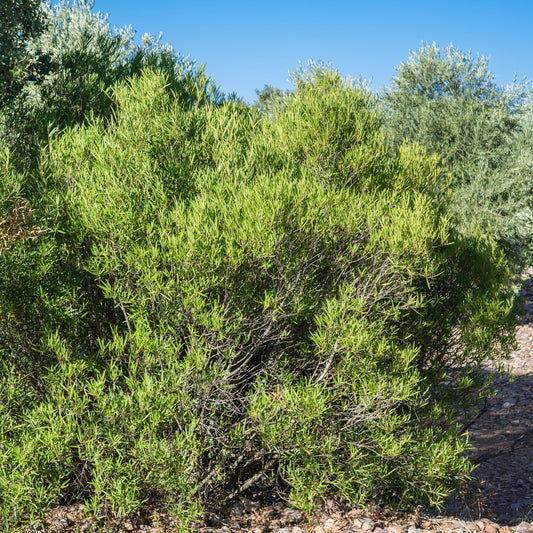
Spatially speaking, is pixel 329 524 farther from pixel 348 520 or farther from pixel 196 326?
pixel 196 326

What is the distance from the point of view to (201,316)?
3840mm

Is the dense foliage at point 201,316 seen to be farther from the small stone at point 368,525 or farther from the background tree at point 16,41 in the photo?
the background tree at point 16,41

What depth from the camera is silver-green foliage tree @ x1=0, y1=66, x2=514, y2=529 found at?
150 inches

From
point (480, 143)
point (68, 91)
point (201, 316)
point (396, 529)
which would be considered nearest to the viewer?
point (201, 316)

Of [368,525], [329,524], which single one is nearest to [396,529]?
[368,525]

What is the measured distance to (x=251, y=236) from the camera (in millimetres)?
3879

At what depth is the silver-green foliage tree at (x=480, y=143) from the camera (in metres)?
15.1

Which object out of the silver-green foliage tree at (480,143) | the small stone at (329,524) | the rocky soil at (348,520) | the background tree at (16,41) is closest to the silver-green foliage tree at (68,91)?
the background tree at (16,41)

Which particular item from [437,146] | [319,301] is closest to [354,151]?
[319,301]

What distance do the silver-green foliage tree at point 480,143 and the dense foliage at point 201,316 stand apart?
1120 cm

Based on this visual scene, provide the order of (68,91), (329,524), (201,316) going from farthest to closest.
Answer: (68,91)
(329,524)
(201,316)

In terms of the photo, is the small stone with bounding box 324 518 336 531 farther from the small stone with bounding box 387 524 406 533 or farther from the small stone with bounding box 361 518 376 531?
the small stone with bounding box 387 524 406 533

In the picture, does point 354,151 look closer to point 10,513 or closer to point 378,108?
point 378,108

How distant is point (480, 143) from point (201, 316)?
14430 millimetres
